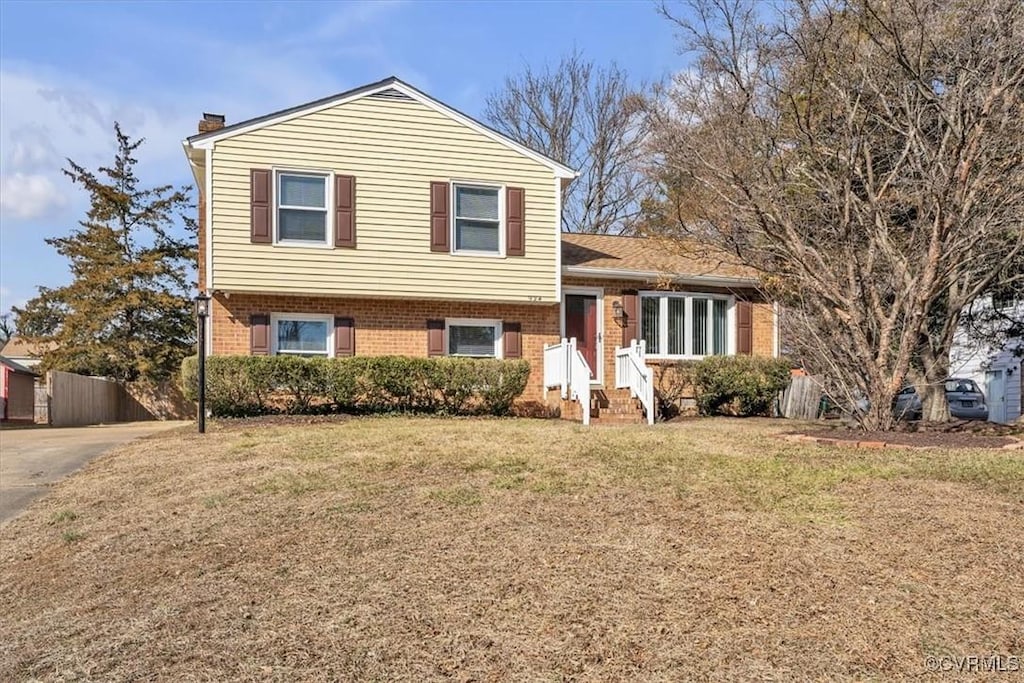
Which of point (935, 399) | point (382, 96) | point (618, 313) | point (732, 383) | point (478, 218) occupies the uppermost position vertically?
point (382, 96)

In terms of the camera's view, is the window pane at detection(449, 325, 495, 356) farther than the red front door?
No

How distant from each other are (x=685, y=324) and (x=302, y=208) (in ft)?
25.0

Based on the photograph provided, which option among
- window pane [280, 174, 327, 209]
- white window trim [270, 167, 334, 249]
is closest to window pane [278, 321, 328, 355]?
white window trim [270, 167, 334, 249]

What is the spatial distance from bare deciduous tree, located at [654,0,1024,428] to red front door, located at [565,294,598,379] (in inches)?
184

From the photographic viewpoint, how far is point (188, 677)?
350 centimetres

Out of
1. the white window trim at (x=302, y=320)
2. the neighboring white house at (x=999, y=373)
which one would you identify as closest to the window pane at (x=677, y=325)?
the neighboring white house at (x=999, y=373)

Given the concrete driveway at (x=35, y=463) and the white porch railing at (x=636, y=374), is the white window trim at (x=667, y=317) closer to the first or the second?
the white porch railing at (x=636, y=374)

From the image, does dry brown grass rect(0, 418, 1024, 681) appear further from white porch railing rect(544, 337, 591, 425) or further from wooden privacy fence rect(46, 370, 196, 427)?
wooden privacy fence rect(46, 370, 196, 427)

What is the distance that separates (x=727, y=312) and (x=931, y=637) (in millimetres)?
13413

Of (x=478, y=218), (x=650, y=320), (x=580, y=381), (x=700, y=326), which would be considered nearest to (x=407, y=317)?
(x=478, y=218)

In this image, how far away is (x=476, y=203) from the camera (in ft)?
49.5

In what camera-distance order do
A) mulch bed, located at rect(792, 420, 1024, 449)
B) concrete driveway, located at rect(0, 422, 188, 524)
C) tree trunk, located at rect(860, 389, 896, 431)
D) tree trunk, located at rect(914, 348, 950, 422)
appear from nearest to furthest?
concrete driveway, located at rect(0, 422, 188, 524), mulch bed, located at rect(792, 420, 1024, 449), tree trunk, located at rect(860, 389, 896, 431), tree trunk, located at rect(914, 348, 950, 422)

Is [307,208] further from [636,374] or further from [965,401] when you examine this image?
[965,401]

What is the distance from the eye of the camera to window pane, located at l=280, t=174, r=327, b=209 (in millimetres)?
14102
